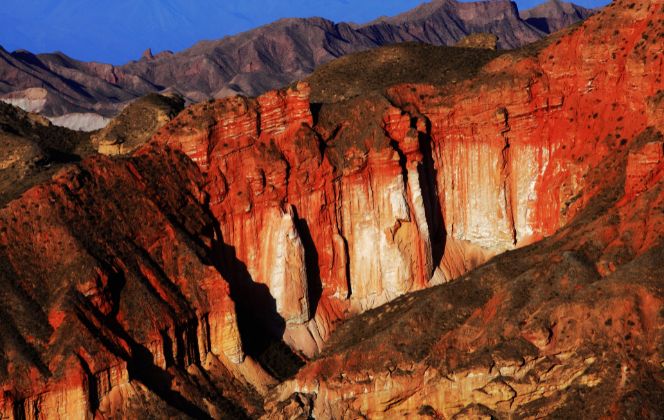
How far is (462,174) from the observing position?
85.6 metres

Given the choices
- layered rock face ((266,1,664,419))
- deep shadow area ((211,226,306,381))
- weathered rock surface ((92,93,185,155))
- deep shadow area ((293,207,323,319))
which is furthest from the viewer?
weathered rock surface ((92,93,185,155))

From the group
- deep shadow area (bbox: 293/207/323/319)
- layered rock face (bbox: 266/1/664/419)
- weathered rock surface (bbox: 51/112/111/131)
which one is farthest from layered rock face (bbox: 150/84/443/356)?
weathered rock surface (bbox: 51/112/111/131)

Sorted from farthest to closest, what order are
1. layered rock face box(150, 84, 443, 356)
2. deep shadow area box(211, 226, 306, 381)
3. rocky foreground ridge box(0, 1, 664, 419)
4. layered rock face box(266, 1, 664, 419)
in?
1. layered rock face box(150, 84, 443, 356)
2. deep shadow area box(211, 226, 306, 381)
3. rocky foreground ridge box(0, 1, 664, 419)
4. layered rock face box(266, 1, 664, 419)

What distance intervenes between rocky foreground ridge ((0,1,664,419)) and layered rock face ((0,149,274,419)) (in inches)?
5.7

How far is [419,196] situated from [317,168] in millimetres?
8354

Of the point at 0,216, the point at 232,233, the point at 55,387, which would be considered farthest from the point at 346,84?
the point at 55,387

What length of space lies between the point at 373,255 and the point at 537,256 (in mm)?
16691

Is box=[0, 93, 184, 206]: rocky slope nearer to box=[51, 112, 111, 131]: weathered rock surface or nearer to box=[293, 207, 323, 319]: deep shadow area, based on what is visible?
box=[293, 207, 323, 319]: deep shadow area

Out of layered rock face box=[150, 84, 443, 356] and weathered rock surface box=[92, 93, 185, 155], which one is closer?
layered rock face box=[150, 84, 443, 356]

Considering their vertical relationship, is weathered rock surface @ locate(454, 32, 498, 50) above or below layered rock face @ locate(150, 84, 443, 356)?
above

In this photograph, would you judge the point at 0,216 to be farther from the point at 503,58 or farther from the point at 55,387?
the point at 503,58

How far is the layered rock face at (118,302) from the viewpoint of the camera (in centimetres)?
6241

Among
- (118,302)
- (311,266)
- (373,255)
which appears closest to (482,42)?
(373,255)

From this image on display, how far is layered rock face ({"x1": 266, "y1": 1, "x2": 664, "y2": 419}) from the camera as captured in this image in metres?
56.9
